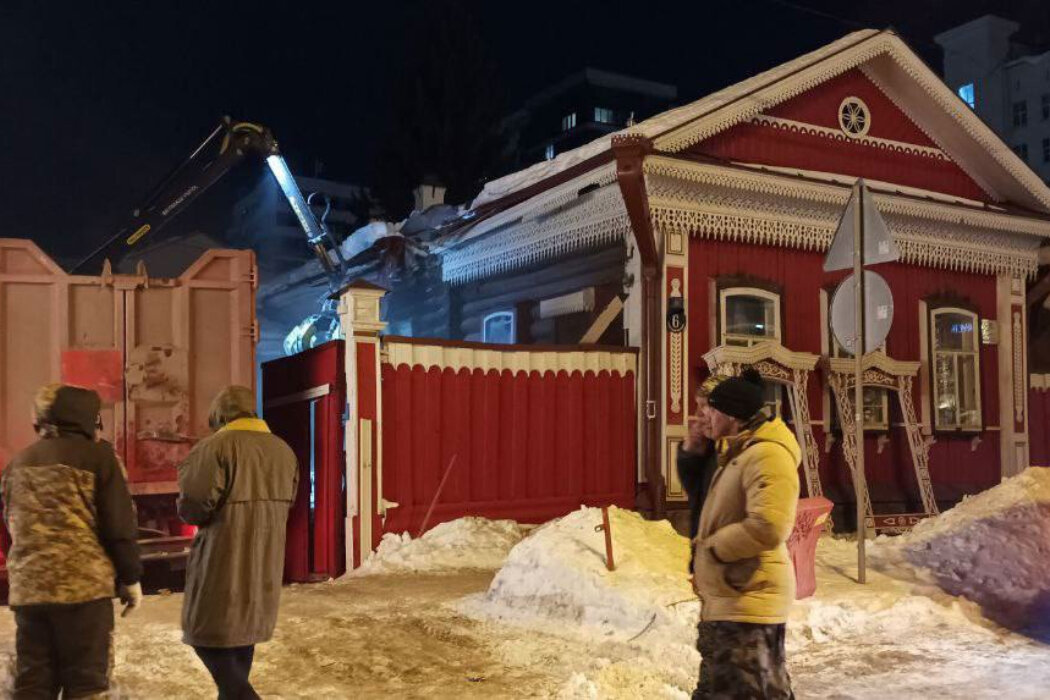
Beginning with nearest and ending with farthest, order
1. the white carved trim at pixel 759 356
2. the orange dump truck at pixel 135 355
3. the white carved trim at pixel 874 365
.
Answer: the orange dump truck at pixel 135 355
the white carved trim at pixel 759 356
the white carved trim at pixel 874 365

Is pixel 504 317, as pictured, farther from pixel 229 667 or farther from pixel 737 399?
pixel 737 399

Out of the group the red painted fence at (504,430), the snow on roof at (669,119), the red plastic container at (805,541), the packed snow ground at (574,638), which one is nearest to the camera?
the packed snow ground at (574,638)

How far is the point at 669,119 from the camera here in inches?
462

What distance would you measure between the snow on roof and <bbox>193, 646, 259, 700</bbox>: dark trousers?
8.12m

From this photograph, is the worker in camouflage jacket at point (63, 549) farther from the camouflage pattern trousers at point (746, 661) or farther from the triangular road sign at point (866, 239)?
the triangular road sign at point (866, 239)

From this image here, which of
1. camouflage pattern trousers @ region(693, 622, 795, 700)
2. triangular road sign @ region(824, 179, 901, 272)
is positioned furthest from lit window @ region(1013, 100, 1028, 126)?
camouflage pattern trousers @ region(693, 622, 795, 700)

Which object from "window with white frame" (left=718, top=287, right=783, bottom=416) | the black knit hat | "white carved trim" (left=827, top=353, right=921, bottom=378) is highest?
"window with white frame" (left=718, top=287, right=783, bottom=416)

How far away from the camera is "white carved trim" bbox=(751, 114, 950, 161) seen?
1280 cm

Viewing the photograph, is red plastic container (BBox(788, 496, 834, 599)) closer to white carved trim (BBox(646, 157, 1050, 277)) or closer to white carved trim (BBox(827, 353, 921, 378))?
white carved trim (BBox(646, 157, 1050, 277))

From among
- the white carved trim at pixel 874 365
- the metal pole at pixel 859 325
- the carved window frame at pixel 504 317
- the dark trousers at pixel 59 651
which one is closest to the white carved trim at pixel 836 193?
the white carved trim at pixel 874 365

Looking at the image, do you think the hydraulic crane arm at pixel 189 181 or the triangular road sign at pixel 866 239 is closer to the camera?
the triangular road sign at pixel 866 239

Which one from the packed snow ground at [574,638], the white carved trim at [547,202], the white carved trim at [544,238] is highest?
the white carved trim at [547,202]

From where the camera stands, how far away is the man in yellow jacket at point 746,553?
3.76 metres

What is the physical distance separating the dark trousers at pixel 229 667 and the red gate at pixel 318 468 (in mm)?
5128
